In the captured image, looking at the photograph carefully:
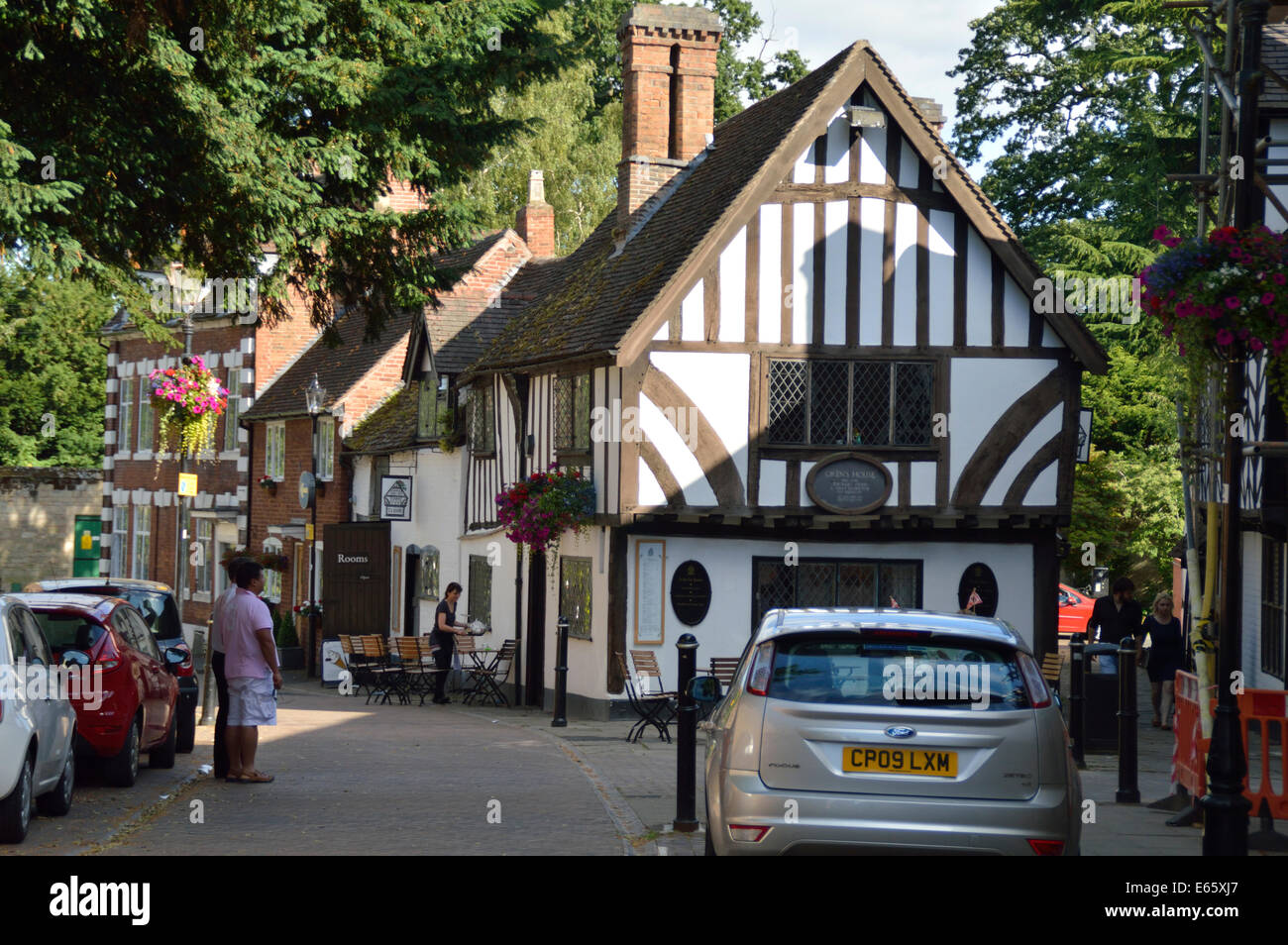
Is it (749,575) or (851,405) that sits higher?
(851,405)

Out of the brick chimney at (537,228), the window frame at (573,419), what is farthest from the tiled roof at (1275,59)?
the brick chimney at (537,228)

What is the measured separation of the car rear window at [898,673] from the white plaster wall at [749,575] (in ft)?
42.6

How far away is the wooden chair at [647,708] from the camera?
1889cm

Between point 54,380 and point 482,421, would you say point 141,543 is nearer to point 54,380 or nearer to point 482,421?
point 54,380

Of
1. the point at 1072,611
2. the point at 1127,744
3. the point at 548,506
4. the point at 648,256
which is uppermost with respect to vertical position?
the point at 648,256

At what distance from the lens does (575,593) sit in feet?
74.2

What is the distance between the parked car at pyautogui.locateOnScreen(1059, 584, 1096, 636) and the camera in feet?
131

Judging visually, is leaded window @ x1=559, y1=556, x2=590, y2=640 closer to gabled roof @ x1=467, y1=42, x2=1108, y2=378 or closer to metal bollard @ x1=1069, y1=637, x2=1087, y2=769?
gabled roof @ x1=467, y1=42, x2=1108, y2=378

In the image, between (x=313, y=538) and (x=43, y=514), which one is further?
(x=43, y=514)

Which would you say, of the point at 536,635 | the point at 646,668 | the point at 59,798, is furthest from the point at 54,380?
the point at 59,798

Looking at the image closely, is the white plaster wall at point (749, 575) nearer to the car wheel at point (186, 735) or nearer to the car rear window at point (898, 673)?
the car wheel at point (186, 735)

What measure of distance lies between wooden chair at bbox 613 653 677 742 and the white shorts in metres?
6.54

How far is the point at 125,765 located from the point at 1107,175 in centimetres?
3063
